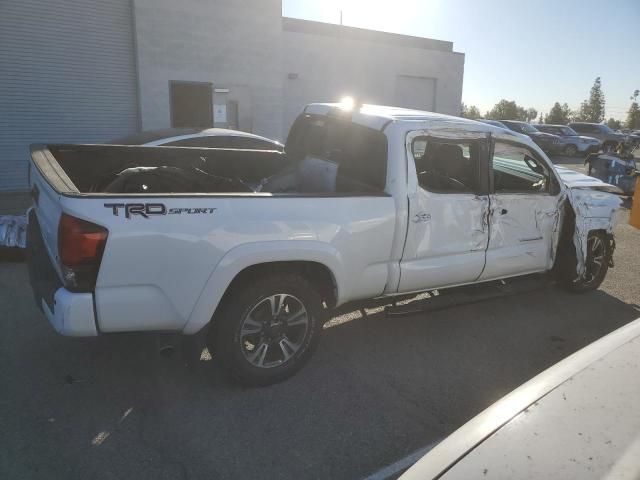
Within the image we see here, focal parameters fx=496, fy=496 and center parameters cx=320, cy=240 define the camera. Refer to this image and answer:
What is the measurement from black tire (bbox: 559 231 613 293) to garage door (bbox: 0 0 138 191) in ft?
35.1

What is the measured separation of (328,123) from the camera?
15.0 feet

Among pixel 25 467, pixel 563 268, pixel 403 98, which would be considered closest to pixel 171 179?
pixel 25 467

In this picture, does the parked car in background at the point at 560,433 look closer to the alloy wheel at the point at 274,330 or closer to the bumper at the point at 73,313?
the alloy wheel at the point at 274,330

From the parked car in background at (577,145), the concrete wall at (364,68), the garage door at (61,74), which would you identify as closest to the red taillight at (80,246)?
the garage door at (61,74)

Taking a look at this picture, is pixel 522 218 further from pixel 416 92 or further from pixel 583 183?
pixel 416 92

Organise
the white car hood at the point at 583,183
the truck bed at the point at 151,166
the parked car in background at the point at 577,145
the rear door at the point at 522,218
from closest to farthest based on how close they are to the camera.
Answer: the truck bed at the point at 151,166 → the rear door at the point at 522,218 → the white car hood at the point at 583,183 → the parked car in background at the point at 577,145

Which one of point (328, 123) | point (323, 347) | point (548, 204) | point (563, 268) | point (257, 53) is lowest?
point (323, 347)

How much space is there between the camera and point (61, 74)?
36.4 feet

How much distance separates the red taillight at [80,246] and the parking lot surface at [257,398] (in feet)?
2.94

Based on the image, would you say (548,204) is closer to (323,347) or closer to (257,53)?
(323,347)

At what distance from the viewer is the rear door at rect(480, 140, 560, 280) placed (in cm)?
438

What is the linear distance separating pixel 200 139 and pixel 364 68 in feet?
46.6

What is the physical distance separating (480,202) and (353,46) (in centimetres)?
1706

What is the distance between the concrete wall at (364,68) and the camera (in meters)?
18.4
